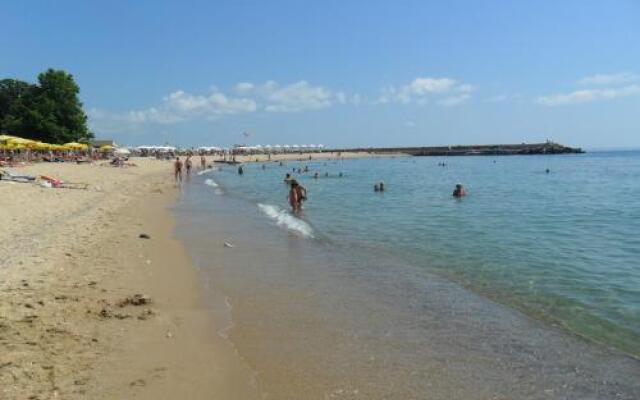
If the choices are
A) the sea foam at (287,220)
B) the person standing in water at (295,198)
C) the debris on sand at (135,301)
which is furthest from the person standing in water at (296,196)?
the debris on sand at (135,301)

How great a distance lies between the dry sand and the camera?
5.11 m

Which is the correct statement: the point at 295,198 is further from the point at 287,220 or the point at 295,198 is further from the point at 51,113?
the point at 51,113

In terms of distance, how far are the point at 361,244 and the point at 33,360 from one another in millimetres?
9642

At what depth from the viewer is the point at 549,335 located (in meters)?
7.02

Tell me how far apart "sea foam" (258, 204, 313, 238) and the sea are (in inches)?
5.9

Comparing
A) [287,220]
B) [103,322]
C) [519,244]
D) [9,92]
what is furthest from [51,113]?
[103,322]

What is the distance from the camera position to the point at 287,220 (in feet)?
62.4

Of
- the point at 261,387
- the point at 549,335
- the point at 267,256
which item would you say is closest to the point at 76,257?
the point at 267,256

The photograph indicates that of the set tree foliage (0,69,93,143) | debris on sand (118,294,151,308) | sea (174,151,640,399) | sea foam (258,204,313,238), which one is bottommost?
sea foam (258,204,313,238)

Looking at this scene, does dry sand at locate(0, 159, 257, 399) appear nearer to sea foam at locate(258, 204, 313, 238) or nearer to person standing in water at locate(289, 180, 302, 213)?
sea foam at locate(258, 204, 313, 238)

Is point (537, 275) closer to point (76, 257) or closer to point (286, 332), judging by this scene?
point (286, 332)

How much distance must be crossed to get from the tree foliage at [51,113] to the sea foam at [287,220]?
151ft

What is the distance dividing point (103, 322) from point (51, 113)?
61781mm

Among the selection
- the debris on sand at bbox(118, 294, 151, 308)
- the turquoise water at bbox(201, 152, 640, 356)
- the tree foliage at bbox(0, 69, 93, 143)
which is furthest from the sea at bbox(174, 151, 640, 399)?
the tree foliage at bbox(0, 69, 93, 143)
